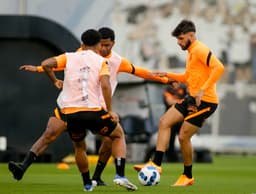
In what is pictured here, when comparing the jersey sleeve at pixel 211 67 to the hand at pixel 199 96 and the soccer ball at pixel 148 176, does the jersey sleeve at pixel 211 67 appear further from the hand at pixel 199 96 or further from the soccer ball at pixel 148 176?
the soccer ball at pixel 148 176

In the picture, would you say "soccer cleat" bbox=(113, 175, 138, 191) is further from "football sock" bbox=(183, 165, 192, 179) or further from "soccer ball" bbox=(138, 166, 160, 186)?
"football sock" bbox=(183, 165, 192, 179)

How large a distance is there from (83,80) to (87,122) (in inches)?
20.3

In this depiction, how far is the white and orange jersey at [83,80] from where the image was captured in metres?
13.6

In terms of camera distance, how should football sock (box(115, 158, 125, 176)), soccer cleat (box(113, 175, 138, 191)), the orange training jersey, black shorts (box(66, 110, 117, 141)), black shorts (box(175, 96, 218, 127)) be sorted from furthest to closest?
black shorts (box(175, 96, 218, 127)), the orange training jersey, football sock (box(115, 158, 125, 176)), soccer cleat (box(113, 175, 138, 191)), black shorts (box(66, 110, 117, 141))

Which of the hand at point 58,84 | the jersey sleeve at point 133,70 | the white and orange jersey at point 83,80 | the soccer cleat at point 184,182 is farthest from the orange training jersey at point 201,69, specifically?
the white and orange jersey at point 83,80

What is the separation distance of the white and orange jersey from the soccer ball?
1988mm

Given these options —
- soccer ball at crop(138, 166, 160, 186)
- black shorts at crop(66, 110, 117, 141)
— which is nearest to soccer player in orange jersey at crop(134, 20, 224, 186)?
soccer ball at crop(138, 166, 160, 186)

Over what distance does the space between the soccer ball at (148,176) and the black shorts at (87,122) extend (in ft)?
5.85

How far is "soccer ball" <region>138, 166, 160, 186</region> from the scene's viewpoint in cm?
1529

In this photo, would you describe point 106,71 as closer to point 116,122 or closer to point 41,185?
point 116,122

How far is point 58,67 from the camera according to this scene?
13.9 m

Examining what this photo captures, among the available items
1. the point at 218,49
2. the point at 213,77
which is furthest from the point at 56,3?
the point at 218,49

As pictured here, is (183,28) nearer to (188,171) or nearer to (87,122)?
(188,171)

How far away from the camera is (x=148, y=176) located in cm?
1529
